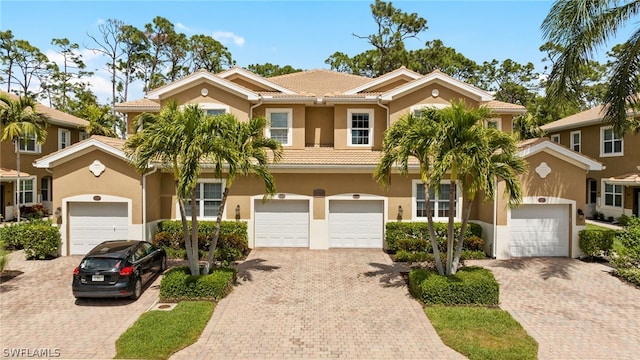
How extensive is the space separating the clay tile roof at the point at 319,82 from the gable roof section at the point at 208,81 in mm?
3376

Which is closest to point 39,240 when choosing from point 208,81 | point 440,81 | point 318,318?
point 208,81

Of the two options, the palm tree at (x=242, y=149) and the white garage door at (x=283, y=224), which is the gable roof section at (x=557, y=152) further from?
the palm tree at (x=242, y=149)

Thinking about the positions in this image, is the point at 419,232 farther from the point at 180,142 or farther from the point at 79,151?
the point at 79,151

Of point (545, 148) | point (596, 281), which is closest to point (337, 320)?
point (596, 281)

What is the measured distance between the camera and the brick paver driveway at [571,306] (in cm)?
778

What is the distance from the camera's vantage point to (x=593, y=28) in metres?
12.7

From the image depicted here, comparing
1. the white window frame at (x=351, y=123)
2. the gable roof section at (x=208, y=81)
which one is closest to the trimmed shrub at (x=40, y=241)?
the gable roof section at (x=208, y=81)

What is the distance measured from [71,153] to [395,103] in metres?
14.5

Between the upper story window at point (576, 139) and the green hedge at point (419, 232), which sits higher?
the upper story window at point (576, 139)

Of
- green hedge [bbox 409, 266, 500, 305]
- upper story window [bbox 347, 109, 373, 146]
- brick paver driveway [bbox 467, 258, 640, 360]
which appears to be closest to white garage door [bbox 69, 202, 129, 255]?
upper story window [bbox 347, 109, 373, 146]

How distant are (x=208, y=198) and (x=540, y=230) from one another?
48.7ft

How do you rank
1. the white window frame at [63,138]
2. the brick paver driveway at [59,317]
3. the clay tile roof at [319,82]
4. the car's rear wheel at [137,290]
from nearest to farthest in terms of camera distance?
the brick paver driveway at [59,317]
the car's rear wheel at [137,290]
the clay tile roof at [319,82]
the white window frame at [63,138]

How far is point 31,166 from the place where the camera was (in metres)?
24.3

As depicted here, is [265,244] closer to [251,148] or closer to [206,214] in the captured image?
[206,214]
